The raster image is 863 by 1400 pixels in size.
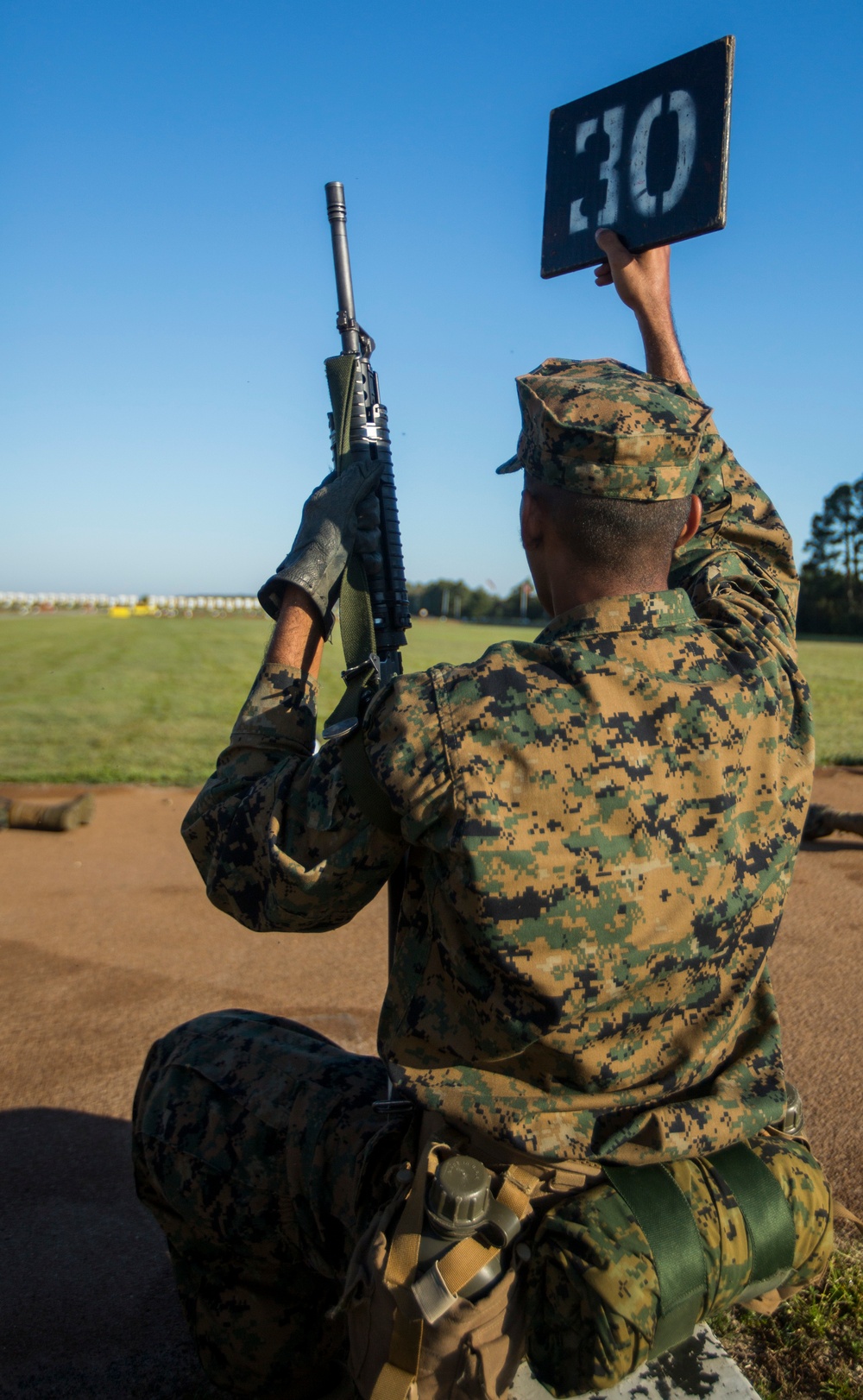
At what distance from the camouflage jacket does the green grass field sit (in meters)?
7.40

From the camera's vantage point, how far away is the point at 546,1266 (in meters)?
1.79

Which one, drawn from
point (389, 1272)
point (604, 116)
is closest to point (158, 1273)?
point (389, 1272)

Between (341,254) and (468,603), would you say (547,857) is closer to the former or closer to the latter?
(341,254)

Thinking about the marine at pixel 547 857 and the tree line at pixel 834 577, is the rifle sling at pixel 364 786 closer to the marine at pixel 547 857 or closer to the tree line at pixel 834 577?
the marine at pixel 547 857

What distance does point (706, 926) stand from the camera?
6.14 ft

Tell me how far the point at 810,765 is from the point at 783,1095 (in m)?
0.69

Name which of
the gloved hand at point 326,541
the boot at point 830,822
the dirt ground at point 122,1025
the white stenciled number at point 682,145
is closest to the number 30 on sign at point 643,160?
the white stenciled number at point 682,145

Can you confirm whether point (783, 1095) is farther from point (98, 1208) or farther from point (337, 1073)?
point (98, 1208)

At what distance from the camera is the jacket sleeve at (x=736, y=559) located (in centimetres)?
228

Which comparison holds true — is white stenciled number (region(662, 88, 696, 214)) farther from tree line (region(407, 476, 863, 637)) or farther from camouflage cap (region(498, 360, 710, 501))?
tree line (region(407, 476, 863, 637))

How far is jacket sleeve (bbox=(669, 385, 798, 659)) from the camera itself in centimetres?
228

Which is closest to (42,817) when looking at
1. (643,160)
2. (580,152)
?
(580,152)

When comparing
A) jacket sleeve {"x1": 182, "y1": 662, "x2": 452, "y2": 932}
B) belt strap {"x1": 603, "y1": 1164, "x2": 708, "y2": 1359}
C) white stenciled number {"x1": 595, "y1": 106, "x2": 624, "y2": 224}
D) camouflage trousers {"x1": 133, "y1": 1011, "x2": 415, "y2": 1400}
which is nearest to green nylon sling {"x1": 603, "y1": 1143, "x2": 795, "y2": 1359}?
belt strap {"x1": 603, "y1": 1164, "x2": 708, "y2": 1359}

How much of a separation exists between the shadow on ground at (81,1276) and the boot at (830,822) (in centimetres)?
533
